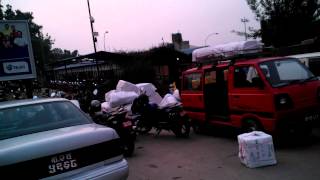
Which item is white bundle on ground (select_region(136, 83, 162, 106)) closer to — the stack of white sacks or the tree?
the stack of white sacks

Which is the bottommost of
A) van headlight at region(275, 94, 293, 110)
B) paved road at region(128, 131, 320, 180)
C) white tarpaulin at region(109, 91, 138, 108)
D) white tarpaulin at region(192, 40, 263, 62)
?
paved road at region(128, 131, 320, 180)

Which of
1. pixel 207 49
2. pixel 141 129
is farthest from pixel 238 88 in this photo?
pixel 207 49

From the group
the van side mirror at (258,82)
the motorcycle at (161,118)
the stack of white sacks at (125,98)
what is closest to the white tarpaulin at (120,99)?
the stack of white sacks at (125,98)

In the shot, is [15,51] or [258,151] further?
[15,51]

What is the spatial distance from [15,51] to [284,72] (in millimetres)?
8994

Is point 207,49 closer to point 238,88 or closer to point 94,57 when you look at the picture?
point 238,88

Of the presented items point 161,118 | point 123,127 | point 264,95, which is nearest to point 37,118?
point 123,127

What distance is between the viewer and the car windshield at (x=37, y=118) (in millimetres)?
4777

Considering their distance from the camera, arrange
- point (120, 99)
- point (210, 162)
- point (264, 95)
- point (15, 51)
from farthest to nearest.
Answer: point (15, 51)
point (120, 99)
point (264, 95)
point (210, 162)

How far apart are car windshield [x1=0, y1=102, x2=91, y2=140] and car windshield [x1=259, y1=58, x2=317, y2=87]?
4.20 meters

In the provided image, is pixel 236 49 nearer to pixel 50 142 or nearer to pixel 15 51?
pixel 15 51

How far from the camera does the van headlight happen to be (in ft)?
24.5

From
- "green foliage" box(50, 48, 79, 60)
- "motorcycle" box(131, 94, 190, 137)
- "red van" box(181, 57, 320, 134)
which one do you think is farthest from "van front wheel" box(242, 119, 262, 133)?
"green foliage" box(50, 48, 79, 60)

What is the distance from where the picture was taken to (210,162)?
→ 7.24 m
